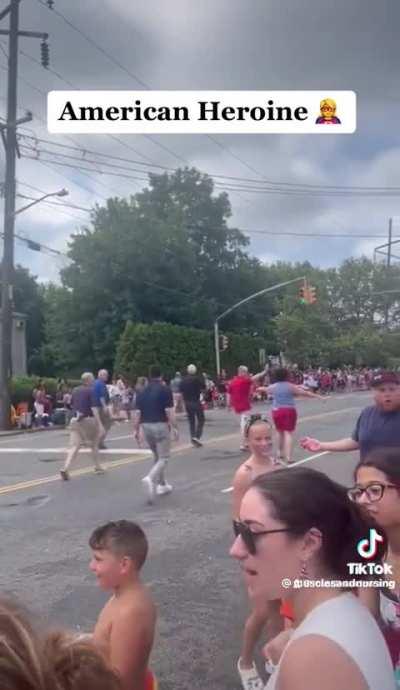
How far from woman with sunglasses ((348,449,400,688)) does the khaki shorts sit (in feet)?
23.7

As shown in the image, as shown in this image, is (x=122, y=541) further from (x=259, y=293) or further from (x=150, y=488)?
(x=150, y=488)

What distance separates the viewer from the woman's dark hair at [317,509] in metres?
1.24

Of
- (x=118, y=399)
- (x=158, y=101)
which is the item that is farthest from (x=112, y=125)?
(x=118, y=399)

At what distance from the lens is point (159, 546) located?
5180mm

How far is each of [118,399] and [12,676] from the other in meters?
18.4

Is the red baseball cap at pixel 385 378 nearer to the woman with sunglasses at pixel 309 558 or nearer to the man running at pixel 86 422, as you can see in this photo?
the woman with sunglasses at pixel 309 558

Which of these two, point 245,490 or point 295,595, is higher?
point 295,595

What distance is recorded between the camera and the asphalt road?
133 inches

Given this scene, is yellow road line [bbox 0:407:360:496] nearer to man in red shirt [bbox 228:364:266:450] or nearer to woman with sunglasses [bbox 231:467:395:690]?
man in red shirt [bbox 228:364:266:450]

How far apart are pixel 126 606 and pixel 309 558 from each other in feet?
3.46

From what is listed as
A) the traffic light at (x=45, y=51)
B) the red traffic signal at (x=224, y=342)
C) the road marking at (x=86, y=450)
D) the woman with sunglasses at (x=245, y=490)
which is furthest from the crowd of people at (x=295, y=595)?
Result: the road marking at (x=86, y=450)

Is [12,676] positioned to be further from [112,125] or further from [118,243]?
[118,243]

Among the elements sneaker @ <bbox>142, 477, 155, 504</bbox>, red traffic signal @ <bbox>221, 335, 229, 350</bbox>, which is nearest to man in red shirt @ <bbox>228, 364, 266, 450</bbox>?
→ sneaker @ <bbox>142, 477, 155, 504</bbox>

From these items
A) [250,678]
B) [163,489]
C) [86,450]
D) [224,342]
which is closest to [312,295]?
[250,678]
